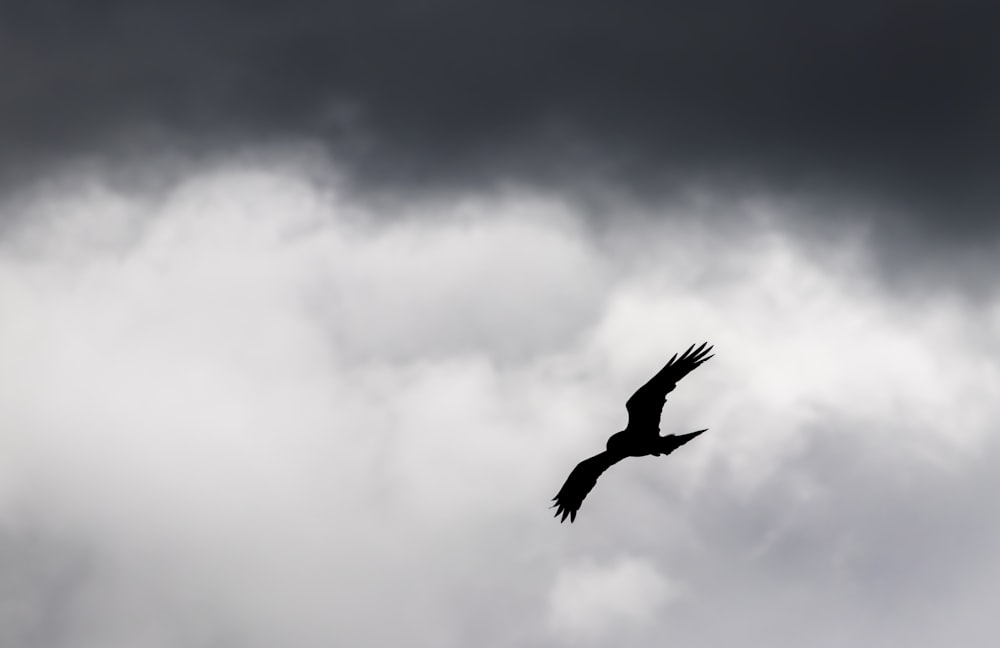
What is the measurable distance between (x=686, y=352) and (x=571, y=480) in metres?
7.23

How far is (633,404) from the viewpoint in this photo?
46.1 m

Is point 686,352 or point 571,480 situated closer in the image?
point 686,352

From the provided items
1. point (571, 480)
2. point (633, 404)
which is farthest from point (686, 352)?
point (571, 480)

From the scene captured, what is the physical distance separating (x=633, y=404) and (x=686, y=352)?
2783 millimetres

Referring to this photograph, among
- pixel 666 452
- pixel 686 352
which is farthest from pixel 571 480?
pixel 686 352

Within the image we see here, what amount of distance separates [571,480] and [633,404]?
4550mm

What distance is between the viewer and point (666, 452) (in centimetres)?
4653

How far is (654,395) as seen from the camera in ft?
151

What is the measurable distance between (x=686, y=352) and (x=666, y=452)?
3.97m

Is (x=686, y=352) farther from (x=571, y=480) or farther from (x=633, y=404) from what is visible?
(x=571, y=480)

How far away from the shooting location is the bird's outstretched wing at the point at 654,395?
45938 mm

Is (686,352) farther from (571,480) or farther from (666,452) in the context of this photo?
(571,480)

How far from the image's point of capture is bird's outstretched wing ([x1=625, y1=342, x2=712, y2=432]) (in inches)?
1809
